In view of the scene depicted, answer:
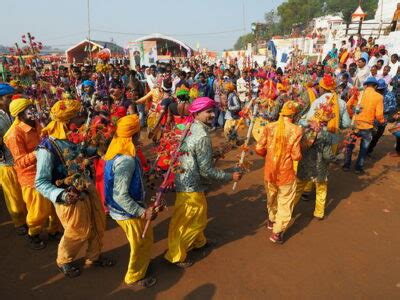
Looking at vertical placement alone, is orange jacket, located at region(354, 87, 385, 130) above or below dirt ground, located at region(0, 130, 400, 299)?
above

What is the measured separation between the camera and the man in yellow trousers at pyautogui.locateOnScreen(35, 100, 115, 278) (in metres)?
3.05

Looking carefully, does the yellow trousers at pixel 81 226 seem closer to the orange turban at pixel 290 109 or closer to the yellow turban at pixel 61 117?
the yellow turban at pixel 61 117

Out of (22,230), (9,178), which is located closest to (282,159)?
(9,178)

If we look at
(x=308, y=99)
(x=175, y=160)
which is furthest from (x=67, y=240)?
(x=308, y=99)

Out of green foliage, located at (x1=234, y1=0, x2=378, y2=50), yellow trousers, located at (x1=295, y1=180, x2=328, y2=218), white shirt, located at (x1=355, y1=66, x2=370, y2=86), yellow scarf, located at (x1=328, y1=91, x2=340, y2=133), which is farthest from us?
green foliage, located at (x1=234, y1=0, x2=378, y2=50)

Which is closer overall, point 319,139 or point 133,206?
point 133,206

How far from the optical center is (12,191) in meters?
4.30

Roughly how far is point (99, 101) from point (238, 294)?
4.25 m

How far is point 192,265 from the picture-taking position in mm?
3854

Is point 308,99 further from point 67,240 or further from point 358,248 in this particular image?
point 67,240

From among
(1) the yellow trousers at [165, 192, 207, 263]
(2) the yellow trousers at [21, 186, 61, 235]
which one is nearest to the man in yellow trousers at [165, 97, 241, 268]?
→ (1) the yellow trousers at [165, 192, 207, 263]

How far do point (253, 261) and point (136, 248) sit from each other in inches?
62.5

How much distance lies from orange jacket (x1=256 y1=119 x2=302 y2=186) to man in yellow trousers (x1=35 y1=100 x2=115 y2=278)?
7.33 feet

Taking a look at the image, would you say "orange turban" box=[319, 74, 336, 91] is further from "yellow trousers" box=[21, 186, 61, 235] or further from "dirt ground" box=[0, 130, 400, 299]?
"yellow trousers" box=[21, 186, 61, 235]
